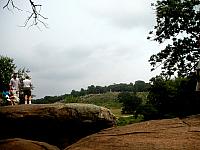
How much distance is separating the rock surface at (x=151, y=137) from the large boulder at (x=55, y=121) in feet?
9.51

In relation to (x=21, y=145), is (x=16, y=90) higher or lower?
higher

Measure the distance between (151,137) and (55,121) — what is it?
184 inches

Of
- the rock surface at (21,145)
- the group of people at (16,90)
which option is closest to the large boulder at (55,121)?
the rock surface at (21,145)

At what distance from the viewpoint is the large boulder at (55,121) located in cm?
1142

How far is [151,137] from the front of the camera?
7.53m

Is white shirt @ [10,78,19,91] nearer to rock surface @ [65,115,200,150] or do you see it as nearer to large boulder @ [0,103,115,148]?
large boulder @ [0,103,115,148]

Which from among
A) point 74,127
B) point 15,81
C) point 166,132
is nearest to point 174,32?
point 15,81

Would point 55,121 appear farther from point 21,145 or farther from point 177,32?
point 177,32

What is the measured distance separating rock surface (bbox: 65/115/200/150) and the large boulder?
2.90 metres

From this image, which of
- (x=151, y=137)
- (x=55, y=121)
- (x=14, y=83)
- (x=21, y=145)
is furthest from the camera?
(x=14, y=83)

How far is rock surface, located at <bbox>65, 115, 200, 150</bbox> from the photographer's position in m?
6.99

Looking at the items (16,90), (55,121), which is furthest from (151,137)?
(16,90)

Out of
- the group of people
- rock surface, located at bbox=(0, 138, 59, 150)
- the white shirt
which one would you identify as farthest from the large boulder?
the white shirt

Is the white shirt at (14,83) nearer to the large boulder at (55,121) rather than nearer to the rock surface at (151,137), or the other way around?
the large boulder at (55,121)
